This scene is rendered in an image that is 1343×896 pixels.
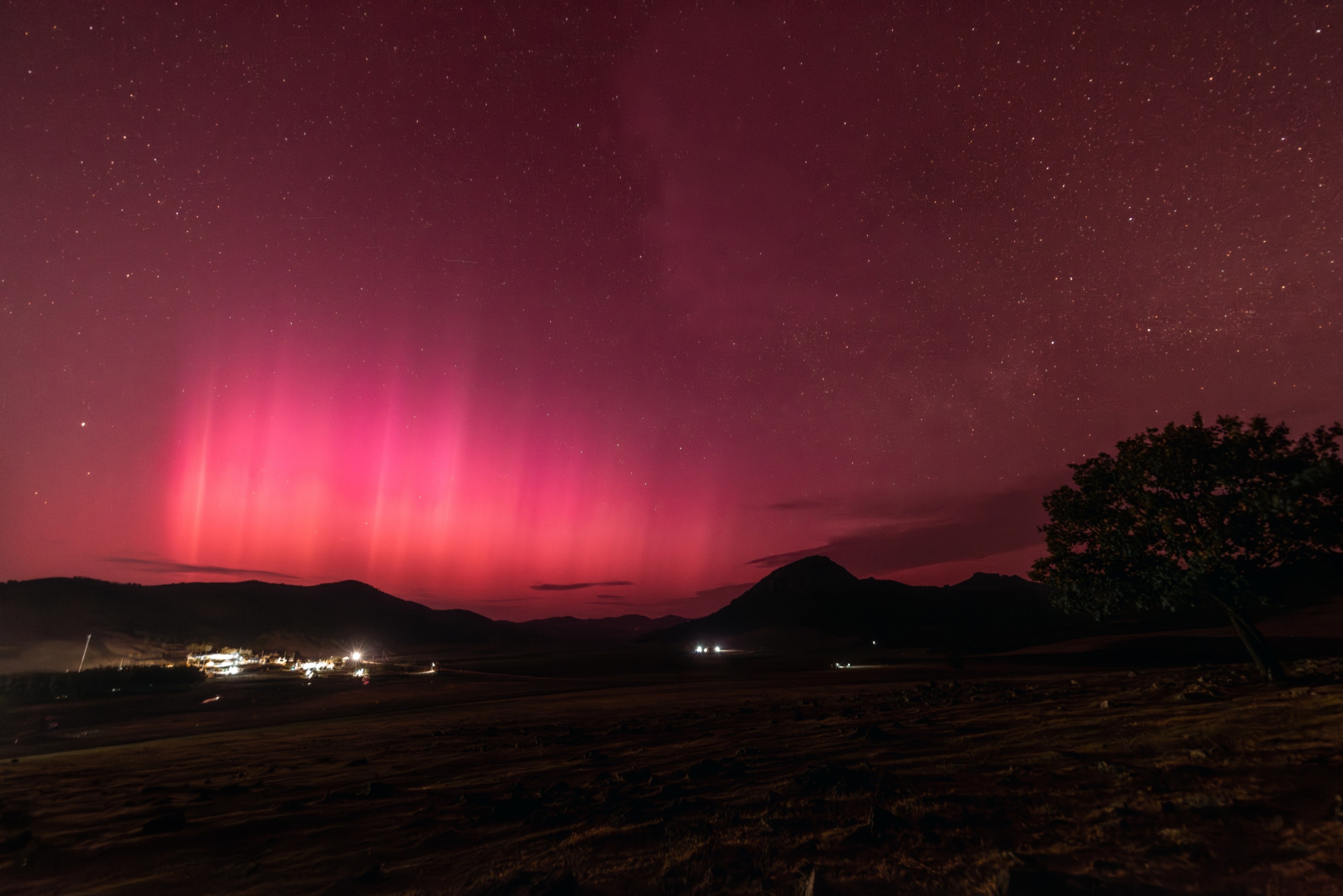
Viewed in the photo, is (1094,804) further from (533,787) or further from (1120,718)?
(533,787)

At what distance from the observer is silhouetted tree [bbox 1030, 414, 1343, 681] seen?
53.1 ft

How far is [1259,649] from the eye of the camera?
17.3 metres

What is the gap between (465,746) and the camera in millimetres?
18391

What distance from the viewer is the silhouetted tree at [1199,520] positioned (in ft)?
53.1

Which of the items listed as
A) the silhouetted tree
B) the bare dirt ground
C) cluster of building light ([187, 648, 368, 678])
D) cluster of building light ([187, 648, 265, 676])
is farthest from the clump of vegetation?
the silhouetted tree

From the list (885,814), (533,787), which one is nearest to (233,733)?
(533,787)

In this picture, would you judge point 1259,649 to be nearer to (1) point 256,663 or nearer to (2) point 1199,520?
(2) point 1199,520

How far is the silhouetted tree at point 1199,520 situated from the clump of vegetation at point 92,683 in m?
83.5

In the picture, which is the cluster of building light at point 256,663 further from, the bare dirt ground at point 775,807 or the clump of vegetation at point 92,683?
the bare dirt ground at point 775,807

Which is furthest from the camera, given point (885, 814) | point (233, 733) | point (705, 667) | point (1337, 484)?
point (705, 667)

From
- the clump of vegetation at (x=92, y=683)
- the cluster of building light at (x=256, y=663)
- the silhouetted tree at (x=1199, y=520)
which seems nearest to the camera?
the silhouetted tree at (x=1199, y=520)

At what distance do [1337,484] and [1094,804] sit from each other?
1606cm

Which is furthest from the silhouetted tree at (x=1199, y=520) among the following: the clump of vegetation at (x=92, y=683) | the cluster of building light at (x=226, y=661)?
the cluster of building light at (x=226, y=661)

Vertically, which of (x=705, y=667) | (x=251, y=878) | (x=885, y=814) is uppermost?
(x=885, y=814)
